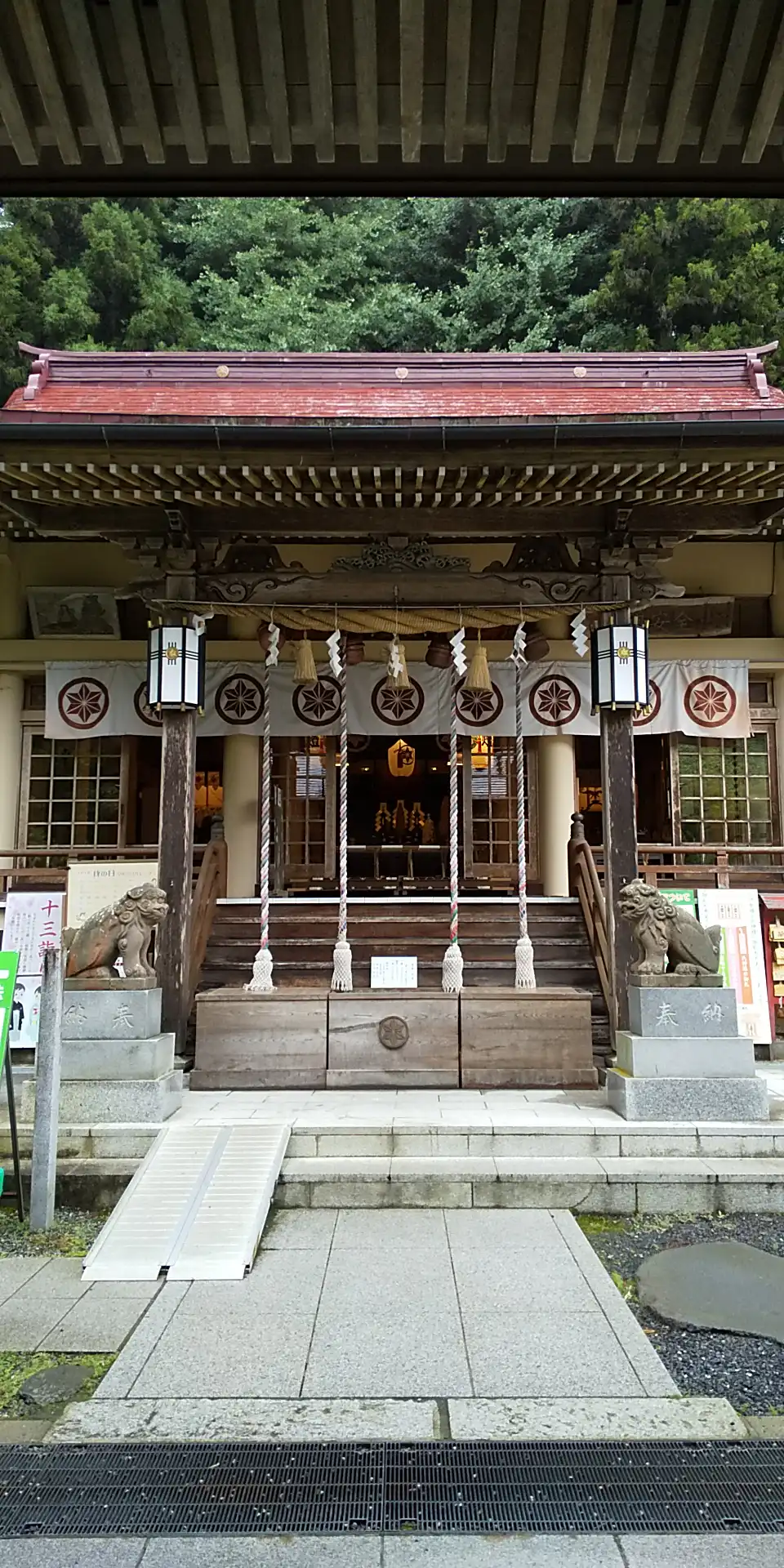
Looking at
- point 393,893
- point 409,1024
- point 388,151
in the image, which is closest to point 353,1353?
point 409,1024

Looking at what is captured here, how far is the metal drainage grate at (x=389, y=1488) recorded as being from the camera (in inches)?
103

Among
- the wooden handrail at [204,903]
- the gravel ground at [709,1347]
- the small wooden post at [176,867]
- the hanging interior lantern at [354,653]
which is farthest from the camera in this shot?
the hanging interior lantern at [354,653]

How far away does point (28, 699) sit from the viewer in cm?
1093

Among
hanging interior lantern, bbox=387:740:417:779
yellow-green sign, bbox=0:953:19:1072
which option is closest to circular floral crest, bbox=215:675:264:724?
hanging interior lantern, bbox=387:740:417:779

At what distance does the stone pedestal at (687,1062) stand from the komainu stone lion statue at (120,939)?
360cm

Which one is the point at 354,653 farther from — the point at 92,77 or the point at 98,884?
the point at 92,77

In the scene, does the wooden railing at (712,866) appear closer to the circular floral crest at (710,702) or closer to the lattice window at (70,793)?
the circular floral crest at (710,702)

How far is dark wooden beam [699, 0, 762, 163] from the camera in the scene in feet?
6.25

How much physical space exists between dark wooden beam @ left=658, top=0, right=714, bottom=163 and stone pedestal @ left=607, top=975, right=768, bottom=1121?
207 inches

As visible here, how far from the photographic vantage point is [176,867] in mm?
7395

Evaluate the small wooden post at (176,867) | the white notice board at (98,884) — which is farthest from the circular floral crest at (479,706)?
the white notice board at (98,884)

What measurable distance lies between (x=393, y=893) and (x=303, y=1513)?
928cm

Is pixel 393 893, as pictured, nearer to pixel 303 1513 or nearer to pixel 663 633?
pixel 663 633

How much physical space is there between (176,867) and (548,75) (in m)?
6.30
